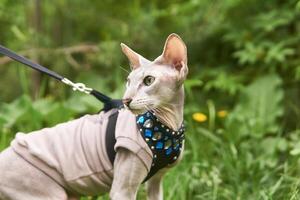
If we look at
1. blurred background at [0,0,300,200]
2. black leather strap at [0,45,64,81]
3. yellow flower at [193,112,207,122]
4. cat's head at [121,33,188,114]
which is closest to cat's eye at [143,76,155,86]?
cat's head at [121,33,188,114]

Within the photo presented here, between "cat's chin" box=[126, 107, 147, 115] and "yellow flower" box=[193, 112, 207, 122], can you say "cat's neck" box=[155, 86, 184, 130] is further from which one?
"yellow flower" box=[193, 112, 207, 122]

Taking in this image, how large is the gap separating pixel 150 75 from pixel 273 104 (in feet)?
8.35

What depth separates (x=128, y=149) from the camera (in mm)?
2328

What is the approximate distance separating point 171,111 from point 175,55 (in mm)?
228

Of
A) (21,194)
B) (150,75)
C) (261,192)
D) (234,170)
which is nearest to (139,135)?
(150,75)

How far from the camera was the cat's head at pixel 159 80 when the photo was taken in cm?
226

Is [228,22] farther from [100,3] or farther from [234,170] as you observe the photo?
[234,170]

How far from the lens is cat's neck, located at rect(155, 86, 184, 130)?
238 cm

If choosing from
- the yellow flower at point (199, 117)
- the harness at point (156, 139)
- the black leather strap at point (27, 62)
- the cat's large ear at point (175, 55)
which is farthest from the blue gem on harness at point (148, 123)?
the yellow flower at point (199, 117)

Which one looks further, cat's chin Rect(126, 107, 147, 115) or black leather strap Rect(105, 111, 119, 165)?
black leather strap Rect(105, 111, 119, 165)

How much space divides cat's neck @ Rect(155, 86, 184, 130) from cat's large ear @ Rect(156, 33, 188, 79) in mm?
95

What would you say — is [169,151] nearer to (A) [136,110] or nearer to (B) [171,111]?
(B) [171,111]

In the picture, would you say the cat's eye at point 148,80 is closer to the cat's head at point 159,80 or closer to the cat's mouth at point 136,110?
the cat's head at point 159,80

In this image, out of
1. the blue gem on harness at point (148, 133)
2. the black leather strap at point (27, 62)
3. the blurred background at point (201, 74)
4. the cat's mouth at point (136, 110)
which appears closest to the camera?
the cat's mouth at point (136, 110)
